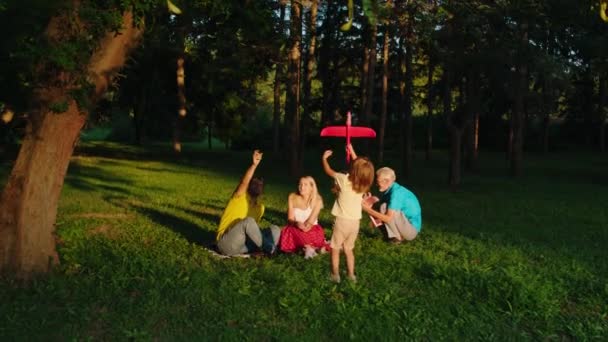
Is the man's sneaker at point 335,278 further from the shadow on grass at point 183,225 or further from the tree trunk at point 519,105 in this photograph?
the tree trunk at point 519,105

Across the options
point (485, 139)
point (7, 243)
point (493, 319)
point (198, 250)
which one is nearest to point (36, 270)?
point (7, 243)

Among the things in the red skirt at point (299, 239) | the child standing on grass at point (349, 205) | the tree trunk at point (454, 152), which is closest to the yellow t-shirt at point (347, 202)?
the child standing on grass at point (349, 205)

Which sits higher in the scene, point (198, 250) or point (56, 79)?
point (56, 79)

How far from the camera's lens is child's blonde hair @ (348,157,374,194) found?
23.5 feet

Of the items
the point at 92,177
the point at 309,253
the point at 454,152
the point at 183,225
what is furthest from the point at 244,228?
the point at 92,177

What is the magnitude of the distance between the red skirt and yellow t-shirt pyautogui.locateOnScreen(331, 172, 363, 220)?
1810 mm

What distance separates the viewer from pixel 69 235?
9.97 meters

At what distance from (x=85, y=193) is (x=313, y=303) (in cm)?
1190

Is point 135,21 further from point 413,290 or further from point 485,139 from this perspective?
point 485,139

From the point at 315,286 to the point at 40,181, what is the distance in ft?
9.93

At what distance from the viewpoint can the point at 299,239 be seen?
29.7 feet

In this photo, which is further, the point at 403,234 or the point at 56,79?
the point at 403,234

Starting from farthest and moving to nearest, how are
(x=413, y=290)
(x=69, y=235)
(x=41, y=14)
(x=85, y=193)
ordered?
1. (x=85, y=193)
2. (x=69, y=235)
3. (x=41, y=14)
4. (x=413, y=290)

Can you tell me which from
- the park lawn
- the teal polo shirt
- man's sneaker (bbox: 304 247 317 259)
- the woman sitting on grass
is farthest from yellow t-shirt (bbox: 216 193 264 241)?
the teal polo shirt
